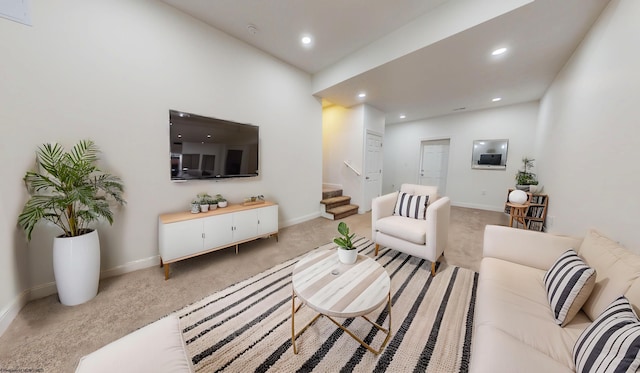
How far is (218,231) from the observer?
237 centimetres

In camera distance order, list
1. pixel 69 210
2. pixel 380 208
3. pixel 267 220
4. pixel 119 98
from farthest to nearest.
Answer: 1. pixel 267 220
2. pixel 380 208
3. pixel 119 98
4. pixel 69 210

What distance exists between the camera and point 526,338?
3.07 ft

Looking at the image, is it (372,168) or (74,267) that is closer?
(74,267)

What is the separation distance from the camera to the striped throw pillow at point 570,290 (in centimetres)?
104

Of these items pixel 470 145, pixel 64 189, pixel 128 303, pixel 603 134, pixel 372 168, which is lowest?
pixel 128 303

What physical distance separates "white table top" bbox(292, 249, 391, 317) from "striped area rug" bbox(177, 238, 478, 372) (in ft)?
1.26

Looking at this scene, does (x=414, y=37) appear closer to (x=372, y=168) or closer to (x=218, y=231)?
(x=372, y=168)

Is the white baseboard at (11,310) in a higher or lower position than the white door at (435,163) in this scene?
lower

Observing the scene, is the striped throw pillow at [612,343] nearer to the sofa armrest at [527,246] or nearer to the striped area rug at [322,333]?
the striped area rug at [322,333]

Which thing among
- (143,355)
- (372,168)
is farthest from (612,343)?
(372,168)

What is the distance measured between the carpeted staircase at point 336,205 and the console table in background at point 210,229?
1.53 m

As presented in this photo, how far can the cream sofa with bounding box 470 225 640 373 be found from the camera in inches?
32.8

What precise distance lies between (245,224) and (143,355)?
189 centimetres

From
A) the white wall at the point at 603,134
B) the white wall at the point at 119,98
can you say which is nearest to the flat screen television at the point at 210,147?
the white wall at the point at 119,98
